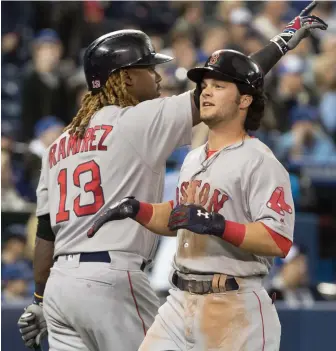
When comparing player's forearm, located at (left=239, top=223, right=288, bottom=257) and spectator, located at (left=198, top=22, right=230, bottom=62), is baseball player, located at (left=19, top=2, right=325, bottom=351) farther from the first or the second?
spectator, located at (left=198, top=22, right=230, bottom=62)

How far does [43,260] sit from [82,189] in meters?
0.53

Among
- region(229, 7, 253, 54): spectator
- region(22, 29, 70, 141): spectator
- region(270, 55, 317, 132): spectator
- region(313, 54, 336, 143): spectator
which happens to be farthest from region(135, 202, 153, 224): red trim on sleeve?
region(229, 7, 253, 54): spectator

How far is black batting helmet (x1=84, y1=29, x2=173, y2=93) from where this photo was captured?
4844 millimetres

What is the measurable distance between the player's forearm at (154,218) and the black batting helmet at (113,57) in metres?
0.79

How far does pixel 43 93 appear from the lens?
1077 cm

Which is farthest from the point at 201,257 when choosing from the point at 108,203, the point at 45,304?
the point at 45,304

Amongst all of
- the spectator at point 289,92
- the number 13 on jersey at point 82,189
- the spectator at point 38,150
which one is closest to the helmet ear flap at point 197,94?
the number 13 on jersey at point 82,189

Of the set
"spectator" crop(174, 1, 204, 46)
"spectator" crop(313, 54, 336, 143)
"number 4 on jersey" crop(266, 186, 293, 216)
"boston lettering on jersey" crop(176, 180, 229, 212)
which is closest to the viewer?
"number 4 on jersey" crop(266, 186, 293, 216)

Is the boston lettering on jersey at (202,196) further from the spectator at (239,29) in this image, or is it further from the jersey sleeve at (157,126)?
the spectator at (239,29)

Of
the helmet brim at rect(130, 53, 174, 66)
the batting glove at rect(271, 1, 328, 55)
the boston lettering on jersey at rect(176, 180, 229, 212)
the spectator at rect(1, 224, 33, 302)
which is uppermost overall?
the batting glove at rect(271, 1, 328, 55)

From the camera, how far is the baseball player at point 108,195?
181 inches

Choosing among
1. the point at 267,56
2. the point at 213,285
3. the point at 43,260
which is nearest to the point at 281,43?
the point at 267,56

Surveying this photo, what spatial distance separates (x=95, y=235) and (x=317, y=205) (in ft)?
18.3

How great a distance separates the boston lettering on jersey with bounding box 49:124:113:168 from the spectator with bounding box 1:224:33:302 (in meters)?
3.17
